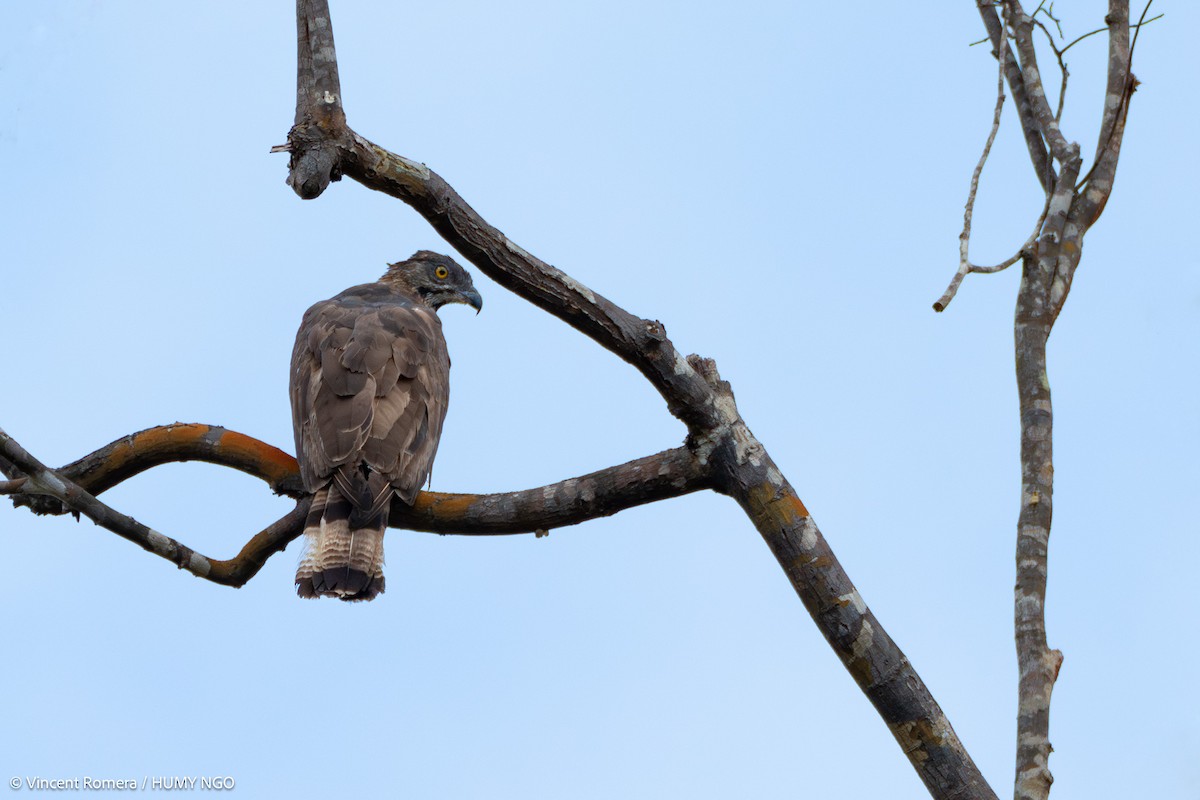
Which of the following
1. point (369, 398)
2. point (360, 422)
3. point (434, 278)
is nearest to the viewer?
point (360, 422)

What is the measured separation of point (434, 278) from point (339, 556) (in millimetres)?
3349

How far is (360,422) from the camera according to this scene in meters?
5.86

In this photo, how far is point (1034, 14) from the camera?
670cm

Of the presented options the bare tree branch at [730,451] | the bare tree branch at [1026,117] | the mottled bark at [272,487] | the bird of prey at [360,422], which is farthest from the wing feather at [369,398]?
the bare tree branch at [1026,117]

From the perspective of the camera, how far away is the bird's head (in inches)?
332

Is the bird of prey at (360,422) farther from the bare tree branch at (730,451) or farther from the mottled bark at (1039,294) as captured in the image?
the mottled bark at (1039,294)

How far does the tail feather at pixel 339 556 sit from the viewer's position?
5.39 meters

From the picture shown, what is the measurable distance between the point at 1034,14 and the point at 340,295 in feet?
13.2

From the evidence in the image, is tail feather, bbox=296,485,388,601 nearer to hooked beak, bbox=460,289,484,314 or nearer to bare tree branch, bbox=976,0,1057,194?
hooked beak, bbox=460,289,484,314

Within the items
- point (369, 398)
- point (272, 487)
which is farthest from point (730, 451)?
point (272, 487)

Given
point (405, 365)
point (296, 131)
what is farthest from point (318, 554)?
point (296, 131)

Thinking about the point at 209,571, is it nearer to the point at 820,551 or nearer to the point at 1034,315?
the point at 820,551

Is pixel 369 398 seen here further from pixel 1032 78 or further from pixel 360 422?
pixel 1032 78

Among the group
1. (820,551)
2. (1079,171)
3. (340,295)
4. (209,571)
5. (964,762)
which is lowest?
(964,762)
